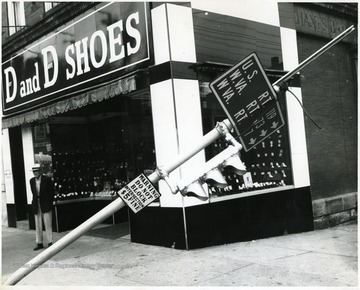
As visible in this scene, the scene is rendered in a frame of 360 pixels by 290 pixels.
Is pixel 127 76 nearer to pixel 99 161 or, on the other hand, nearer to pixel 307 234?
pixel 99 161

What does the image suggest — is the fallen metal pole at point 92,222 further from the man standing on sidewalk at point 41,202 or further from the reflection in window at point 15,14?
the reflection in window at point 15,14

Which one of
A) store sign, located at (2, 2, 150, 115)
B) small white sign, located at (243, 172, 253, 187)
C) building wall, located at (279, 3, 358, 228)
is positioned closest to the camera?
store sign, located at (2, 2, 150, 115)

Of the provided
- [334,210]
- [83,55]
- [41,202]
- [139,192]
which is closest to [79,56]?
[83,55]

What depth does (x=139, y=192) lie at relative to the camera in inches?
143

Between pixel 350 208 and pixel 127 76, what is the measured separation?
6.57 m

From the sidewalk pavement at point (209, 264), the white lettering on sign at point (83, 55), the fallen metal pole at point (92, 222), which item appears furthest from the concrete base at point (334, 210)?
the fallen metal pole at point (92, 222)

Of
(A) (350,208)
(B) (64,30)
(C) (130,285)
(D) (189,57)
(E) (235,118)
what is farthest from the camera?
(A) (350,208)

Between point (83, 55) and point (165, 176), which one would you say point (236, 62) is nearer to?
point (83, 55)

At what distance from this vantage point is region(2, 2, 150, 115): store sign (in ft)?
24.9

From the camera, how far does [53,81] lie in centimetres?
952

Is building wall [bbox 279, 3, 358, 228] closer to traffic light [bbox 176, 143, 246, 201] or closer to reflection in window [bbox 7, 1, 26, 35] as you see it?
traffic light [bbox 176, 143, 246, 201]

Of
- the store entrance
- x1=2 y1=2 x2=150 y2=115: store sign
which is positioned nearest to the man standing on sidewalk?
the store entrance

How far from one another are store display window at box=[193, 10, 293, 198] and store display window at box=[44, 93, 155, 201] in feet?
9.63

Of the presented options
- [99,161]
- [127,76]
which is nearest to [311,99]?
[127,76]
